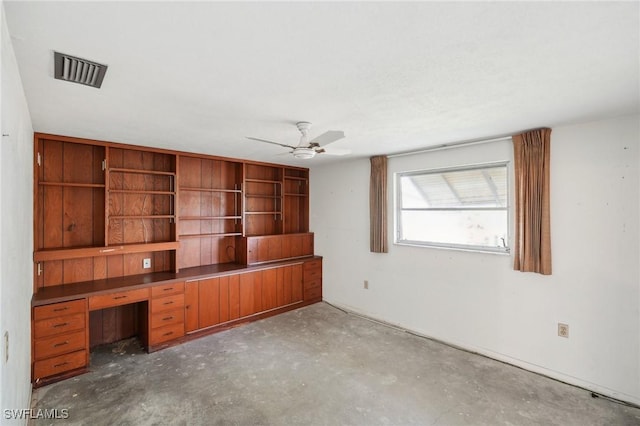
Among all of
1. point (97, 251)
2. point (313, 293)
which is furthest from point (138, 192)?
point (313, 293)

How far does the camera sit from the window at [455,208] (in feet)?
11.1

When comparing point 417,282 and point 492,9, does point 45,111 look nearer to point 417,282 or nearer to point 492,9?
point 492,9

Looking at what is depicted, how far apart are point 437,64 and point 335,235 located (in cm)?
373

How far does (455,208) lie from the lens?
3.74m

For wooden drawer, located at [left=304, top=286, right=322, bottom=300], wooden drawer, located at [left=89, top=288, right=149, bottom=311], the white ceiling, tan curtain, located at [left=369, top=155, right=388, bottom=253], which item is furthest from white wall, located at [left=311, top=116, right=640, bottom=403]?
wooden drawer, located at [left=89, top=288, right=149, bottom=311]

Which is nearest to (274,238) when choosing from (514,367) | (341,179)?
(341,179)

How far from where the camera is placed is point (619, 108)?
92.6 inches

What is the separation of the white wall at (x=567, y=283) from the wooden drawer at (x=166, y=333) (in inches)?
113

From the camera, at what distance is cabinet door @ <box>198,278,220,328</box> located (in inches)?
152

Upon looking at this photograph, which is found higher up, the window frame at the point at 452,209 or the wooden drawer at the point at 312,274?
the window frame at the point at 452,209

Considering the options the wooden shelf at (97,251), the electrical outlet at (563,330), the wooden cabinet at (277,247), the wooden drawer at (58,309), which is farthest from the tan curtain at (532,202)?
the wooden drawer at (58,309)

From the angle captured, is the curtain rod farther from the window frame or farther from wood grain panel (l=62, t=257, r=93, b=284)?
wood grain panel (l=62, t=257, r=93, b=284)

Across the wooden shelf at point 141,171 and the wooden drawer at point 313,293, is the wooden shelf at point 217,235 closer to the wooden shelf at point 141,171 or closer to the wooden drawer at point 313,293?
the wooden shelf at point 141,171

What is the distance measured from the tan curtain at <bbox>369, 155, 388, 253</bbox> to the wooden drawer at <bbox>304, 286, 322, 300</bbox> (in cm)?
140
